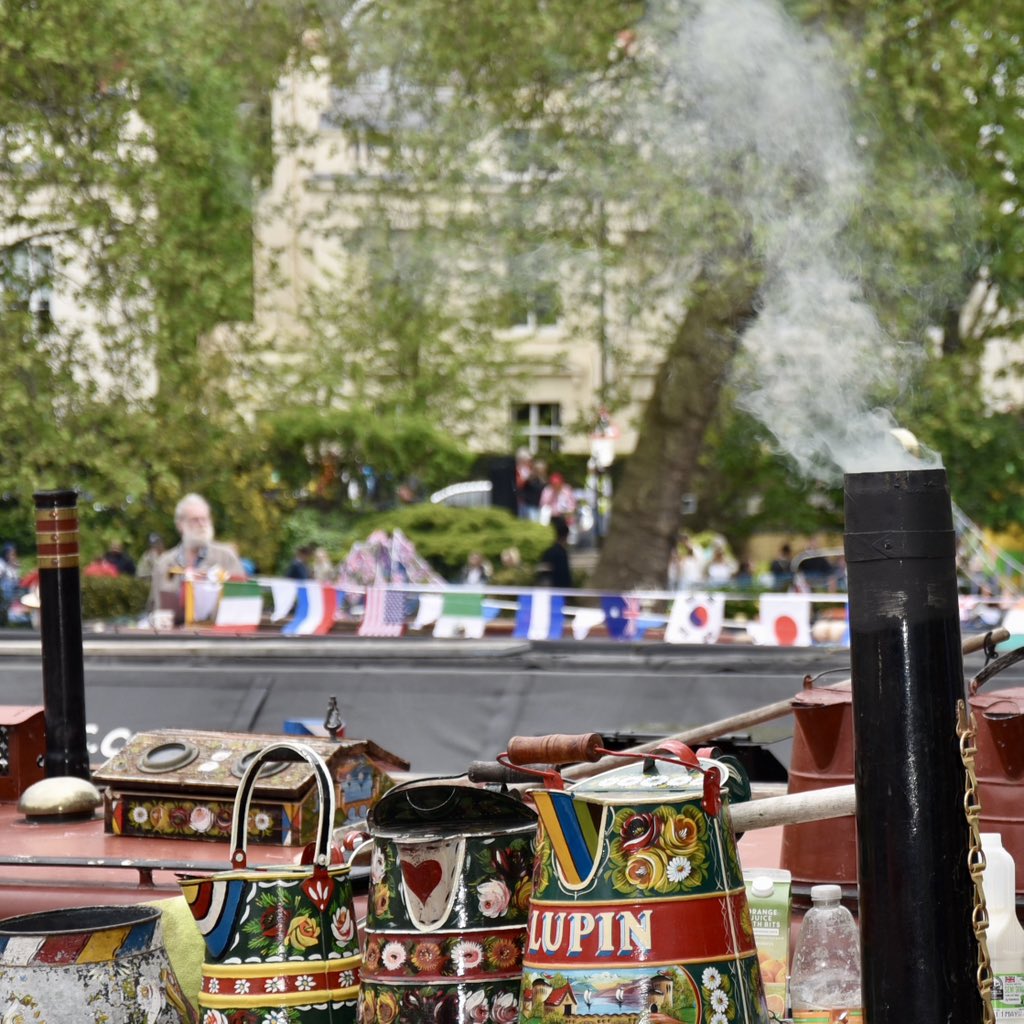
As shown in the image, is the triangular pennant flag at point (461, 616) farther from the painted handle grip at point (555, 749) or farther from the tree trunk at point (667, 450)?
the painted handle grip at point (555, 749)

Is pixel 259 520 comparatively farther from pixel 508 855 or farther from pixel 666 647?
pixel 508 855

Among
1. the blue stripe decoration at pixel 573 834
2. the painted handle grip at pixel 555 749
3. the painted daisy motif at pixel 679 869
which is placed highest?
the painted handle grip at pixel 555 749

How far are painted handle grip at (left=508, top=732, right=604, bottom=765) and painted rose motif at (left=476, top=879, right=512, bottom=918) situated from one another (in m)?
0.13

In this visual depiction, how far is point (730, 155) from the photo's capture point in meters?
12.0

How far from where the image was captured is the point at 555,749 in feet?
5.65

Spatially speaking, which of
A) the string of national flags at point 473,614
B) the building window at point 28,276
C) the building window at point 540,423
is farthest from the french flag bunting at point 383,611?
the building window at point 540,423

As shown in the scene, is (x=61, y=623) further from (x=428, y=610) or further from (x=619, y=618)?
(x=428, y=610)

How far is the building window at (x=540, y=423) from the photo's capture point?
2797 cm

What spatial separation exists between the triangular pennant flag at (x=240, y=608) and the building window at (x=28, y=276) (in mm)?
6219

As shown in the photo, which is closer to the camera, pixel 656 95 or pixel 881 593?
pixel 881 593

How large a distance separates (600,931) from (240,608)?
7.14m

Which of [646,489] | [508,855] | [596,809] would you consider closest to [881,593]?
[596,809]

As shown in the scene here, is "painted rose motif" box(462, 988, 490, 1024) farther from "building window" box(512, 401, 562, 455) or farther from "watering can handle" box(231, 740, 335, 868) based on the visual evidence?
"building window" box(512, 401, 562, 455)

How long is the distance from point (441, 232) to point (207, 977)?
40.8ft
